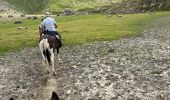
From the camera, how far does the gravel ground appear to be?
95.7 feet

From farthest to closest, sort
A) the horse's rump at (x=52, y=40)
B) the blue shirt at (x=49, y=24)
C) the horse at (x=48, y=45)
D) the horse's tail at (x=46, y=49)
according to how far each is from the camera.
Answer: the blue shirt at (x=49, y=24) → the horse's rump at (x=52, y=40) → the horse at (x=48, y=45) → the horse's tail at (x=46, y=49)

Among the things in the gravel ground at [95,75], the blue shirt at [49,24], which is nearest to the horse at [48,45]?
the gravel ground at [95,75]

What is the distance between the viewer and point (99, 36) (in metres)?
68.9

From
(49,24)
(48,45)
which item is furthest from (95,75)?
(49,24)

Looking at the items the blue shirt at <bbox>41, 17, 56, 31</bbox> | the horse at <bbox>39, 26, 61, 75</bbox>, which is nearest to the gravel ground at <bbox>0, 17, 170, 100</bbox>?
the horse at <bbox>39, 26, 61, 75</bbox>

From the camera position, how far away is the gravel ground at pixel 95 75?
29.2 metres

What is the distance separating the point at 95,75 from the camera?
1369 inches

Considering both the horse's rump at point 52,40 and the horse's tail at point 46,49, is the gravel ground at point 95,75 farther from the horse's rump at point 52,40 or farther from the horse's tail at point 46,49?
the horse's rump at point 52,40

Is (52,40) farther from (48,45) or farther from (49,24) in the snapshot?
(49,24)

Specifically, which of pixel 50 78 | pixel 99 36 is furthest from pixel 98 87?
pixel 99 36

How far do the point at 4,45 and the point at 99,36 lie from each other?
53.4 feet

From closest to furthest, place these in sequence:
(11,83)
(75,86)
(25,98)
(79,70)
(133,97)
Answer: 1. (133,97)
2. (25,98)
3. (75,86)
4. (11,83)
5. (79,70)

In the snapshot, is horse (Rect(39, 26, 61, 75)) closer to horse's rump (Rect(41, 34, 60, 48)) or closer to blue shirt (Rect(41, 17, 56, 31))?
horse's rump (Rect(41, 34, 60, 48))

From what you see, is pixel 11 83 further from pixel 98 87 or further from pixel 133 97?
pixel 133 97
